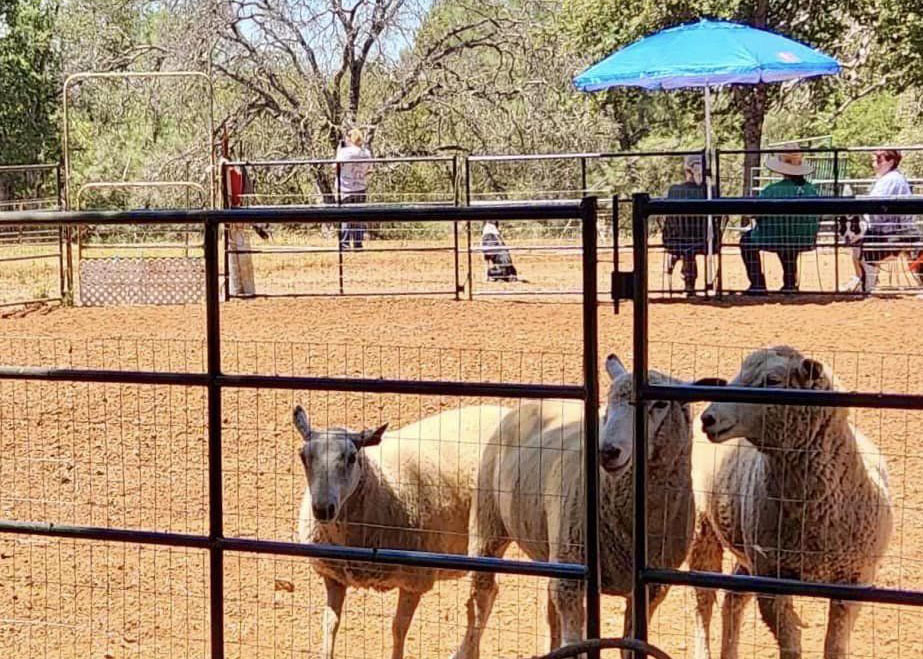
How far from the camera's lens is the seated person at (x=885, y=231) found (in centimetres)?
1358

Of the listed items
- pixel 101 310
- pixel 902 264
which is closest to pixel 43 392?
pixel 101 310

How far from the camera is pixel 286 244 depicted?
68.7 feet

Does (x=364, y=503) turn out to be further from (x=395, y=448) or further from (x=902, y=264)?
(x=902, y=264)

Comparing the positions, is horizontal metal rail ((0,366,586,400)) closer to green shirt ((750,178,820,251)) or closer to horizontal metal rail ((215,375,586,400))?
horizontal metal rail ((215,375,586,400))

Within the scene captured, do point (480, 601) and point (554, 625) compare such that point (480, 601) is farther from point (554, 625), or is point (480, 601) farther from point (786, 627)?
point (786, 627)

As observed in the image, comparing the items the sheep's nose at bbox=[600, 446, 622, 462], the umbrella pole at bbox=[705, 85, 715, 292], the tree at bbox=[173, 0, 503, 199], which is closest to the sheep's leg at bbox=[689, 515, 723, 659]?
the sheep's nose at bbox=[600, 446, 622, 462]

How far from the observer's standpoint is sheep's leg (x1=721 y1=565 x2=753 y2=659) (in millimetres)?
5453

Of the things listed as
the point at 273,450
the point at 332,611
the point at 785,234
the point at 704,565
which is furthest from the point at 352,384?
the point at 785,234

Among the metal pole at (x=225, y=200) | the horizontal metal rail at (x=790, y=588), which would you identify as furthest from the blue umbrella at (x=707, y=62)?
the horizontal metal rail at (x=790, y=588)

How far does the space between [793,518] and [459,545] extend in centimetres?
173

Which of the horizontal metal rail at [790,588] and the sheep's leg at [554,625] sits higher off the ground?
the horizontal metal rail at [790,588]

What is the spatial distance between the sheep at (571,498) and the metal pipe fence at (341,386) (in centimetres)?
61

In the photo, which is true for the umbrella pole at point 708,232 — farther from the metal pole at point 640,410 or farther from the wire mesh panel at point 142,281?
the metal pole at point 640,410

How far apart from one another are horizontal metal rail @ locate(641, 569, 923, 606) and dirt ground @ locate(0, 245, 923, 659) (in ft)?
3.87
